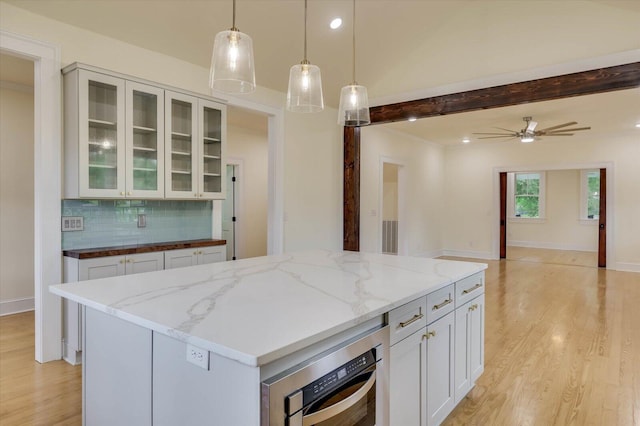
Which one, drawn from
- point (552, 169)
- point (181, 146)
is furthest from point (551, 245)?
point (181, 146)

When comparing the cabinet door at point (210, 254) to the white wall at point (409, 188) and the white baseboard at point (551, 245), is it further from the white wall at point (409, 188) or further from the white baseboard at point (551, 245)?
the white baseboard at point (551, 245)

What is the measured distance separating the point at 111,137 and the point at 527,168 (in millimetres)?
7994

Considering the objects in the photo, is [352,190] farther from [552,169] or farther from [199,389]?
[552,169]

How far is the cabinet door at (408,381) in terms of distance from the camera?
1626 mm

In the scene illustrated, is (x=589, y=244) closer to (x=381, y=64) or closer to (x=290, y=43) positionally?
(x=381, y=64)

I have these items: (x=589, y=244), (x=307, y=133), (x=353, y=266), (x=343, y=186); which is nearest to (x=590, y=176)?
(x=589, y=244)

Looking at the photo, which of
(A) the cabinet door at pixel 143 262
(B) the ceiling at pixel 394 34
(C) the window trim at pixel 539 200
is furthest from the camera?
(C) the window trim at pixel 539 200

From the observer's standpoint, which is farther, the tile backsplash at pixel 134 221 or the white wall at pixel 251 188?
the white wall at pixel 251 188

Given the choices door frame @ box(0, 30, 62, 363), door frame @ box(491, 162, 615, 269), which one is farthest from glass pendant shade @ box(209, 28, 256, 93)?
door frame @ box(491, 162, 615, 269)

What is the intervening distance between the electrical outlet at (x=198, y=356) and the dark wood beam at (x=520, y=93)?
15.1ft

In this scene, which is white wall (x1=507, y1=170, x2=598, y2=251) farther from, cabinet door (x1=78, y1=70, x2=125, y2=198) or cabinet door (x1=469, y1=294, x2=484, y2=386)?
cabinet door (x1=78, y1=70, x2=125, y2=198)

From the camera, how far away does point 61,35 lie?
303 cm

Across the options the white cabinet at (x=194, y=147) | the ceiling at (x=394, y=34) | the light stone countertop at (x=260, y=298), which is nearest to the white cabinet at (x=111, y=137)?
the white cabinet at (x=194, y=147)

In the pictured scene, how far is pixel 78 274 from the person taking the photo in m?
2.89
